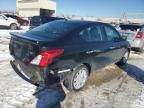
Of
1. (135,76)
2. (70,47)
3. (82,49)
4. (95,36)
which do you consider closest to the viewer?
(70,47)

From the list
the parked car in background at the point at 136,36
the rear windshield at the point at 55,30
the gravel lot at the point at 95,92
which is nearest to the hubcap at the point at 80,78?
the gravel lot at the point at 95,92

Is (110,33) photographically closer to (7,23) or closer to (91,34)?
(91,34)

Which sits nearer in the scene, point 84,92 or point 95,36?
point 84,92

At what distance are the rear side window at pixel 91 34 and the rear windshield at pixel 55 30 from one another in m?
0.26

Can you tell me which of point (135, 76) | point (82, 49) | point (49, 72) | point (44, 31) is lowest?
point (135, 76)

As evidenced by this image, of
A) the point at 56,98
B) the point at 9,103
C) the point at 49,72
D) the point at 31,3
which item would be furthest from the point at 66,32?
the point at 31,3

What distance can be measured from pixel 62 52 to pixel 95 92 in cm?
151

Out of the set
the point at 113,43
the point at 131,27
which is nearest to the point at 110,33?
the point at 113,43

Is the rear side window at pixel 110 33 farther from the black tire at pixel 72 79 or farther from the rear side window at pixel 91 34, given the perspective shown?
the black tire at pixel 72 79

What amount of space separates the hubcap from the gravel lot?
16 centimetres

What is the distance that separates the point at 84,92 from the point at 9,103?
5.85 ft

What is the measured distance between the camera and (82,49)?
4598 mm

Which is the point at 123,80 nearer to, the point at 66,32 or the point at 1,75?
the point at 66,32

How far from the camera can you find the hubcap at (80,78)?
471cm
